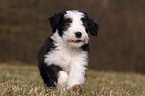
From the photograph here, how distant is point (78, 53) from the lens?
165 inches

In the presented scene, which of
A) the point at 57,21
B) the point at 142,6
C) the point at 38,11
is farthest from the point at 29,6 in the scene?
the point at 57,21

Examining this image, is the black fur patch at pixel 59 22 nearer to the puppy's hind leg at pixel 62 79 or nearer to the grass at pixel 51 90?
the puppy's hind leg at pixel 62 79

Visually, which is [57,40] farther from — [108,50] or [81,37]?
[108,50]

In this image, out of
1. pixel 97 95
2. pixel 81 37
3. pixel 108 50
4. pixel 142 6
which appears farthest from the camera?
pixel 142 6

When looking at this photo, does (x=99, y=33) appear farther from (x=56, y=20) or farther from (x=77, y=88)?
(x=77, y=88)

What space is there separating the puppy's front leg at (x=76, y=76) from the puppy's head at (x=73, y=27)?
408 millimetres

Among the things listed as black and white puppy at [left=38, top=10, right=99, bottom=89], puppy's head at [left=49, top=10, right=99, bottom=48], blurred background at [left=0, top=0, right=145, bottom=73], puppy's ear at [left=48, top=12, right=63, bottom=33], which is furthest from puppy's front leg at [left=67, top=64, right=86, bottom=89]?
blurred background at [left=0, top=0, right=145, bottom=73]

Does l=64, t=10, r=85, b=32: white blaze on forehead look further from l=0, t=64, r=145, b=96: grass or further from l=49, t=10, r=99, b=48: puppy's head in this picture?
l=0, t=64, r=145, b=96: grass

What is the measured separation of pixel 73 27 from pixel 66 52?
0.50 metres

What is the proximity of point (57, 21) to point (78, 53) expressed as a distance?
668 mm

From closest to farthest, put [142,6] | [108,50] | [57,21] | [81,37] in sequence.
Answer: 1. [81,37]
2. [57,21]
3. [108,50]
4. [142,6]

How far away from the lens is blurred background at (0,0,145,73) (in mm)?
12297

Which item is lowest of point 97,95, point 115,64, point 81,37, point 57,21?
point 115,64

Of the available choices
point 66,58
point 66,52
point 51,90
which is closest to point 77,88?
point 51,90
